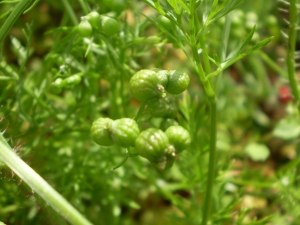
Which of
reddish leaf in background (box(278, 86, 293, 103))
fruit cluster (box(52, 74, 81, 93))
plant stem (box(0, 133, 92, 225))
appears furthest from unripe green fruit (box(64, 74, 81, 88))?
reddish leaf in background (box(278, 86, 293, 103))

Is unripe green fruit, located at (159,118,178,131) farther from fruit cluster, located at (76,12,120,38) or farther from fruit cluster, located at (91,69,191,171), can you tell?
fruit cluster, located at (76,12,120,38)

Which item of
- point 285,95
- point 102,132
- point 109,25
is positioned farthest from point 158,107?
point 285,95

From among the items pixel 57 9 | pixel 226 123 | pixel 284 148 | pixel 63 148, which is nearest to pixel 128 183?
pixel 63 148

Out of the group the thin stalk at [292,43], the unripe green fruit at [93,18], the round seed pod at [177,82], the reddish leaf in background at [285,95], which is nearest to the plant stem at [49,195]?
the round seed pod at [177,82]

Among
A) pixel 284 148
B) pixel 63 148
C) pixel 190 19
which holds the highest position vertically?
pixel 190 19

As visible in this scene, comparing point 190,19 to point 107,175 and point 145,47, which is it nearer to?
point 145,47

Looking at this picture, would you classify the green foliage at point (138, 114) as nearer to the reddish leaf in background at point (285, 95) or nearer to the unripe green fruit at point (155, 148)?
the unripe green fruit at point (155, 148)
